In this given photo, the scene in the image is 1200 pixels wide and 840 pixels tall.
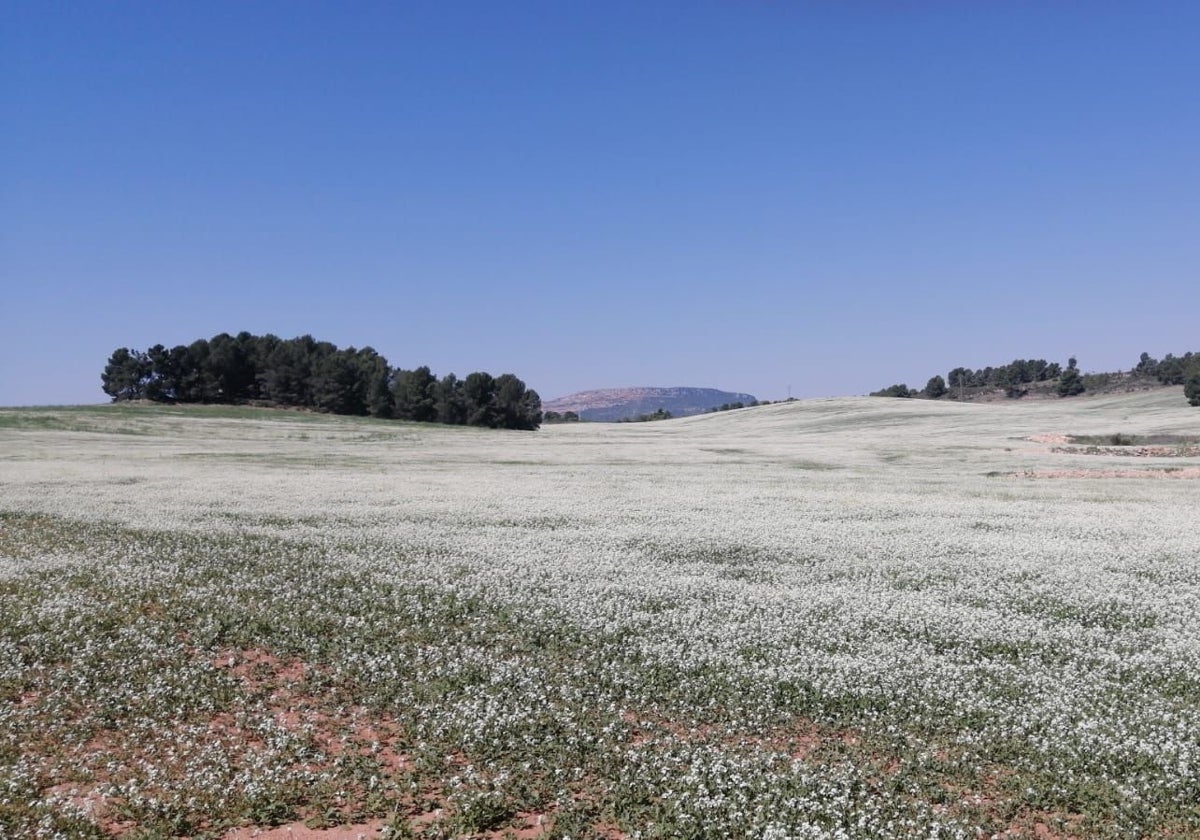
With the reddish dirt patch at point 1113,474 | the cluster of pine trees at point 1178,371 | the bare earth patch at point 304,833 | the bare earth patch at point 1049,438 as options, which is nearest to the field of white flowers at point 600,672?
the bare earth patch at point 304,833

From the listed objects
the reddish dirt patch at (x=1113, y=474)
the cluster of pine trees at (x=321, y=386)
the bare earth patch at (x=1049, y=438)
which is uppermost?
the cluster of pine trees at (x=321, y=386)

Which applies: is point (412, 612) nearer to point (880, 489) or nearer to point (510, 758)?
point (510, 758)

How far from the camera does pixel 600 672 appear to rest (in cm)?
1112

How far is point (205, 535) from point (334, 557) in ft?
16.8

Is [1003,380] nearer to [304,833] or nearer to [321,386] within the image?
[321,386]

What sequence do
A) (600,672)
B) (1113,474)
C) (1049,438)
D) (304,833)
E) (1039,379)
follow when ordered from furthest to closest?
(1039,379), (1049,438), (1113,474), (600,672), (304,833)

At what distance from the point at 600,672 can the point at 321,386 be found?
114 m

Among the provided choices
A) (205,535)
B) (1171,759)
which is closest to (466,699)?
(1171,759)

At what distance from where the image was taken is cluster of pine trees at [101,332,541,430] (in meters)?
114

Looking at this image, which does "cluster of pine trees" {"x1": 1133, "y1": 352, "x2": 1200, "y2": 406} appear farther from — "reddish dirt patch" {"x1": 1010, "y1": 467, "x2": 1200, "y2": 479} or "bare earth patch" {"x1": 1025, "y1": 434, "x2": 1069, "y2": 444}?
"reddish dirt patch" {"x1": 1010, "y1": 467, "x2": 1200, "y2": 479}

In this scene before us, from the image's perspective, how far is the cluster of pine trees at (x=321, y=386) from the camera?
11450 centimetres

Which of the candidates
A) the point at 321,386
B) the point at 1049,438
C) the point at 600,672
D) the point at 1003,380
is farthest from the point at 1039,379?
the point at 600,672

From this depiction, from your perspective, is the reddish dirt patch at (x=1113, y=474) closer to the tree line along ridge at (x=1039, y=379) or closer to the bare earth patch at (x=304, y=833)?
the bare earth patch at (x=304, y=833)

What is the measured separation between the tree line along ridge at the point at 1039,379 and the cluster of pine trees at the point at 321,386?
91.4 metres
